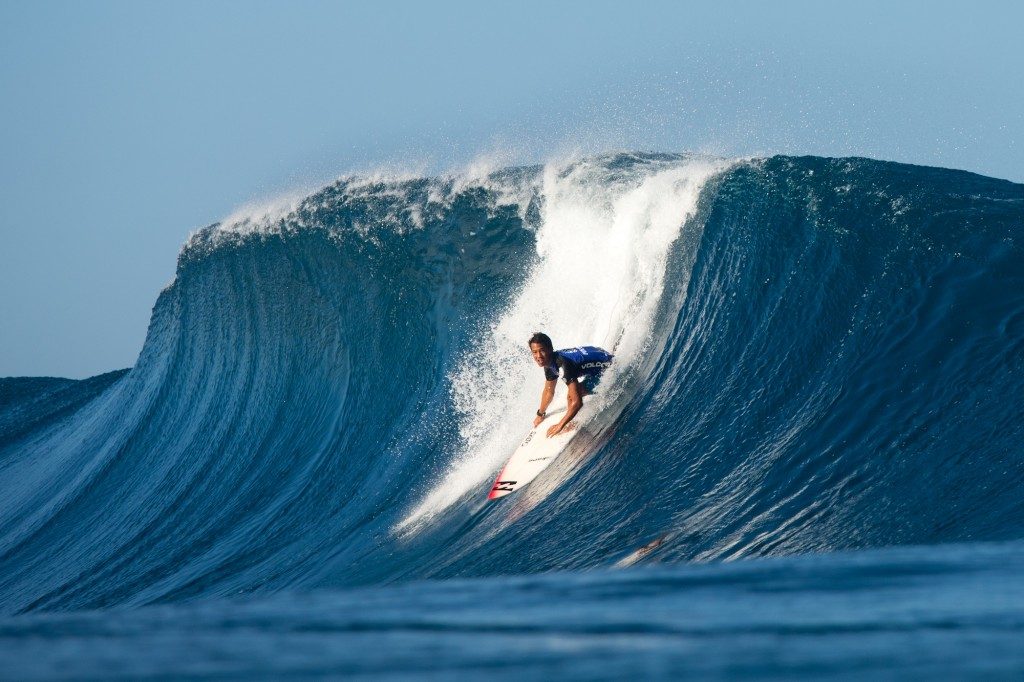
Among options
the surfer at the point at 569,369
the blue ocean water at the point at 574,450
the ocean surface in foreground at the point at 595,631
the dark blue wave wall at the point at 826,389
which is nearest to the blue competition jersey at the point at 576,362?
the surfer at the point at 569,369

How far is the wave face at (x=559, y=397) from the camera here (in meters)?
6.03

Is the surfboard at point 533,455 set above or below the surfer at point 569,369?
below

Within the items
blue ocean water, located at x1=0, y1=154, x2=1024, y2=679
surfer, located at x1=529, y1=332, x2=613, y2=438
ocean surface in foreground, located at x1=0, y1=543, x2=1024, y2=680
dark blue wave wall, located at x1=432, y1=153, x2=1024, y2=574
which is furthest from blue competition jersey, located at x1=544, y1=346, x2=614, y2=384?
ocean surface in foreground, located at x1=0, y1=543, x2=1024, y2=680

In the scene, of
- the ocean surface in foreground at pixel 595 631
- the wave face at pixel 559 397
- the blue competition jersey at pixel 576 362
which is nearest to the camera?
the ocean surface in foreground at pixel 595 631

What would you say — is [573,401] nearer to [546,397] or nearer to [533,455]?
[546,397]

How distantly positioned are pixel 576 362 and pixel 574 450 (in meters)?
0.62

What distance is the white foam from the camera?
347 inches

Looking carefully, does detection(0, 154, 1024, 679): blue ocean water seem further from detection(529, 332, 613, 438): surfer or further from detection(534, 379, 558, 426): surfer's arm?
→ detection(534, 379, 558, 426): surfer's arm

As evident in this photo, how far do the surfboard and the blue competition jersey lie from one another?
331 mm

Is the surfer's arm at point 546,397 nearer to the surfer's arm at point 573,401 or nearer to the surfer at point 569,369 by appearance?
the surfer at point 569,369

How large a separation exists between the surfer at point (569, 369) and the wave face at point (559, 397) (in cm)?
23

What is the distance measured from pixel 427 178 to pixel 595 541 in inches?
338

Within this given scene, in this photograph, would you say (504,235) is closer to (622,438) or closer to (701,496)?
(622,438)

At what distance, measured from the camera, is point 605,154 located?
42.5 ft
